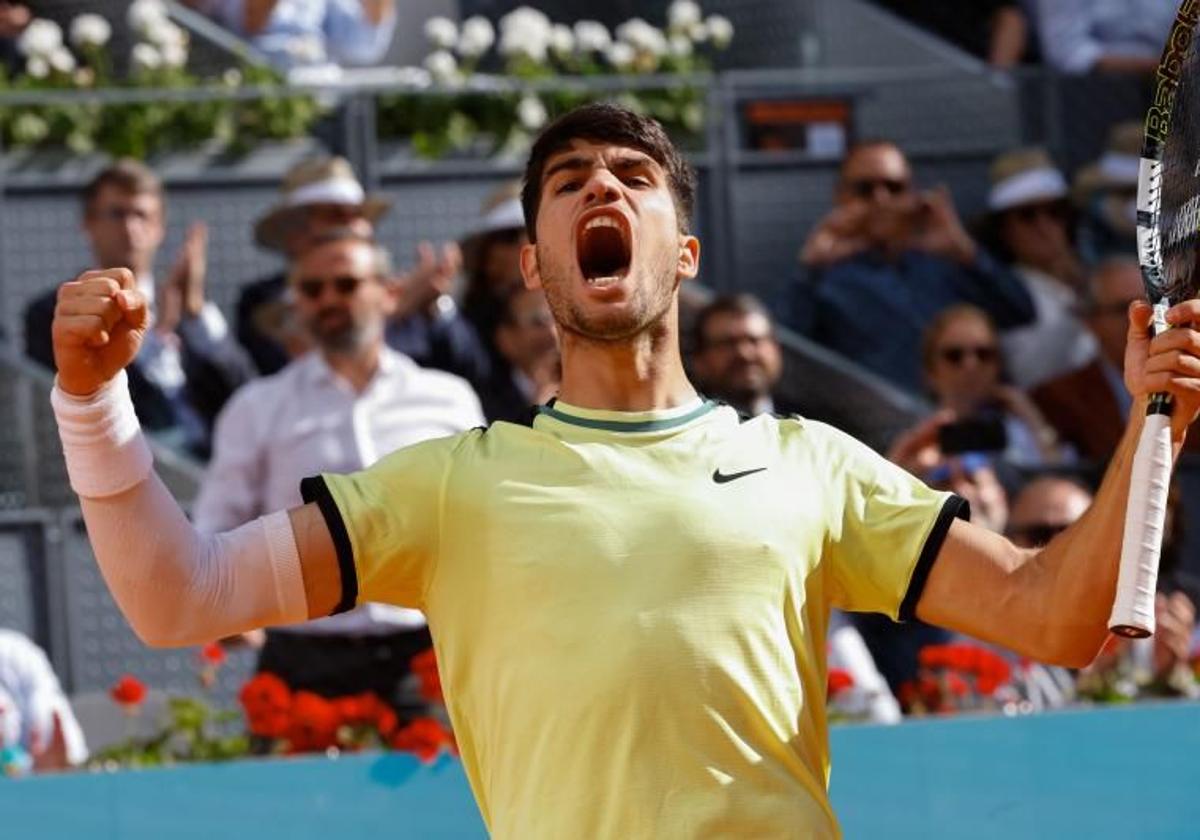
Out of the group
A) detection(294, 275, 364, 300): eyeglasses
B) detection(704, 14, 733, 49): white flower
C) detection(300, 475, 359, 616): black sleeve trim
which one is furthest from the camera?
detection(704, 14, 733, 49): white flower

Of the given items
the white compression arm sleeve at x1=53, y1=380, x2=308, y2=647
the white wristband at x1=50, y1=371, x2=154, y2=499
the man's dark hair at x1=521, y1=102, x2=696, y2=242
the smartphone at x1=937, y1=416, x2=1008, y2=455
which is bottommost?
the smartphone at x1=937, y1=416, x2=1008, y2=455

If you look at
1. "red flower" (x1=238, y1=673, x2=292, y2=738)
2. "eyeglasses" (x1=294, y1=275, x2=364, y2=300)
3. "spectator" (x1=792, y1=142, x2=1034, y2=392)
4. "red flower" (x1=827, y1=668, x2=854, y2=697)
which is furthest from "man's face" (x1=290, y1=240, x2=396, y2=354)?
"spectator" (x1=792, y1=142, x2=1034, y2=392)

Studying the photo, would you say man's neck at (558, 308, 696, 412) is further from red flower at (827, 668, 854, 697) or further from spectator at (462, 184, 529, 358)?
spectator at (462, 184, 529, 358)

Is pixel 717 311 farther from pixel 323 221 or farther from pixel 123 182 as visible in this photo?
pixel 123 182

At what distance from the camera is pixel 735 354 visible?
811cm

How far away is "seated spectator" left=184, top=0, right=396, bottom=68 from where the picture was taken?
10086 millimetres

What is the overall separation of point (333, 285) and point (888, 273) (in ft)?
8.48

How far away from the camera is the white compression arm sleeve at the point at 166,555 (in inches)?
138

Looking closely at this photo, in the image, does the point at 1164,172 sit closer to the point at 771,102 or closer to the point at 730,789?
the point at 730,789

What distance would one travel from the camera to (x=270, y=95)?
953 cm

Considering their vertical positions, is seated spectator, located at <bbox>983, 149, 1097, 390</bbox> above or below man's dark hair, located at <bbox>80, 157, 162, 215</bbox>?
below

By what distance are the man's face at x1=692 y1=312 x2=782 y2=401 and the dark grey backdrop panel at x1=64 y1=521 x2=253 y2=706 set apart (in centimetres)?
181

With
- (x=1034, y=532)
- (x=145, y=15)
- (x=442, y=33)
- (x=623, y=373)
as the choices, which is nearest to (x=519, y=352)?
(x=1034, y=532)

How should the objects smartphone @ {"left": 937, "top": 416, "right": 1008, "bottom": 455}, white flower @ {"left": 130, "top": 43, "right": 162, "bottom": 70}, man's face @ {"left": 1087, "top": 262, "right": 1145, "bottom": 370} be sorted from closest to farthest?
smartphone @ {"left": 937, "top": 416, "right": 1008, "bottom": 455}
man's face @ {"left": 1087, "top": 262, "right": 1145, "bottom": 370}
white flower @ {"left": 130, "top": 43, "right": 162, "bottom": 70}
